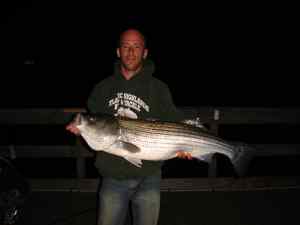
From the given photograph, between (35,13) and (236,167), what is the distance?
142m

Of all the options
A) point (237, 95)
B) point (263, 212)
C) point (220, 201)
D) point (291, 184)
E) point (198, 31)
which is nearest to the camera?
point (263, 212)

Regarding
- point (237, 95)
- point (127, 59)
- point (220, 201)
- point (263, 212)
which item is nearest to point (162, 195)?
point (220, 201)

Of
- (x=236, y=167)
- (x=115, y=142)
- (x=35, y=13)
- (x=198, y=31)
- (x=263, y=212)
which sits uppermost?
(x=35, y=13)

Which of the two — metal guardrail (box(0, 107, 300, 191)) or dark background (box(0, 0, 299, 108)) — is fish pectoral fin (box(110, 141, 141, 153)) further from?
dark background (box(0, 0, 299, 108))

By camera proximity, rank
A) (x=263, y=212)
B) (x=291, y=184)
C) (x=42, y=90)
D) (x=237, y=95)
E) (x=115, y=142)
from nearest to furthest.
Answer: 1. (x=115, y=142)
2. (x=263, y=212)
3. (x=291, y=184)
4. (x=237, y=95)
5. (x=42, y=90)

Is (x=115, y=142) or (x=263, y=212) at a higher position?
(x=115, y=142)

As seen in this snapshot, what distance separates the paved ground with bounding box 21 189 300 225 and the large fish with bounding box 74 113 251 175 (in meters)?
1.61

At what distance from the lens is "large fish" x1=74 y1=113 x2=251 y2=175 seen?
10.8 feet

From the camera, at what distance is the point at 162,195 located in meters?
5.51

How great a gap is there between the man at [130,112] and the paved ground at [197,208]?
4.67 feet

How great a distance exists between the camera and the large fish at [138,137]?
329 centimetres

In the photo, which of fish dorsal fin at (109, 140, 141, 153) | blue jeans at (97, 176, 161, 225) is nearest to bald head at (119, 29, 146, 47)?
fish dorsal fin at (109, 140, 141, 153)

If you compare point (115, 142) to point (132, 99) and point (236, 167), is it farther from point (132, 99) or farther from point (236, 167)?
point (236, 167)

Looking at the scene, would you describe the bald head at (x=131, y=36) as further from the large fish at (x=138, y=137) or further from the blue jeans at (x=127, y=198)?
the blue jeans at (x=127, y=198)
